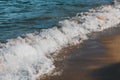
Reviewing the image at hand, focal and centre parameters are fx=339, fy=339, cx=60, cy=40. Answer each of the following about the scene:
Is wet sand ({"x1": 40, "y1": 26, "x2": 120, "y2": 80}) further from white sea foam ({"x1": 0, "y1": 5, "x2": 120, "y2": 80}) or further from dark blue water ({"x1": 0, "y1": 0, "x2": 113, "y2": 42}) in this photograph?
dark blue water ({"x1": 0, "y1": 0, "x2": 113, "y2": 42})

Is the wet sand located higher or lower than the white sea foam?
lower

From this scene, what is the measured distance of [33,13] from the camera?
11.8 m

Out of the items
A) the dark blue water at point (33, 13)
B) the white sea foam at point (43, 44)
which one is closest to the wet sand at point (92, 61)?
the white sea foam at point (43, 44)

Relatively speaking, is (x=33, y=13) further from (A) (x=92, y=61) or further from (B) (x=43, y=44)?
(A) (x=92, y=61)

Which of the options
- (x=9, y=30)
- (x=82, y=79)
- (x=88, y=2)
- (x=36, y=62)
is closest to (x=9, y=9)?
(x=9, y=30)

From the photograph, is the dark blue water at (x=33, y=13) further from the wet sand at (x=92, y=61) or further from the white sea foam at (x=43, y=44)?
the wet sand at (x=92, y=61)

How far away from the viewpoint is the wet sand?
6.62 m

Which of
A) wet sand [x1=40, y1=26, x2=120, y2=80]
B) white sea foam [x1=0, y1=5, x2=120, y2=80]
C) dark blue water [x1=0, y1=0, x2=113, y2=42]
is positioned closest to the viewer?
wet sand [x1=40, y1=26, x2=120, y2=80]

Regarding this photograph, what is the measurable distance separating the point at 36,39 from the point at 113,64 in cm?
231

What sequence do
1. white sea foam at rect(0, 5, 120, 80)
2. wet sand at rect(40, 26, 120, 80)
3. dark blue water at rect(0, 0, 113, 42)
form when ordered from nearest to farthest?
wet sand at rect(40, 26, 120, 80)
white sea foam at rect(0, 5, 120, 80)
dark blue water at rect(0, 0, 113, 42)

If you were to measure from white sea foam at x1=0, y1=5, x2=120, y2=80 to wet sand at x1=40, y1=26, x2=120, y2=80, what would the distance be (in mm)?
314

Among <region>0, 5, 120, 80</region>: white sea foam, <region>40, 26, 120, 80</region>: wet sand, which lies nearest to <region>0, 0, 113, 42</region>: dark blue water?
<region>0, 5, 120, 80</region>: white sea foam

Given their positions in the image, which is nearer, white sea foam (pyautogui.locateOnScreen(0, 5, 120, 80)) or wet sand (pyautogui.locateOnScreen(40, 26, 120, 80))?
Result: wet sand (pyautogui.locateOnScreen(40, 26, 120, 80))

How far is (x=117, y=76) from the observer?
6.54 metres
